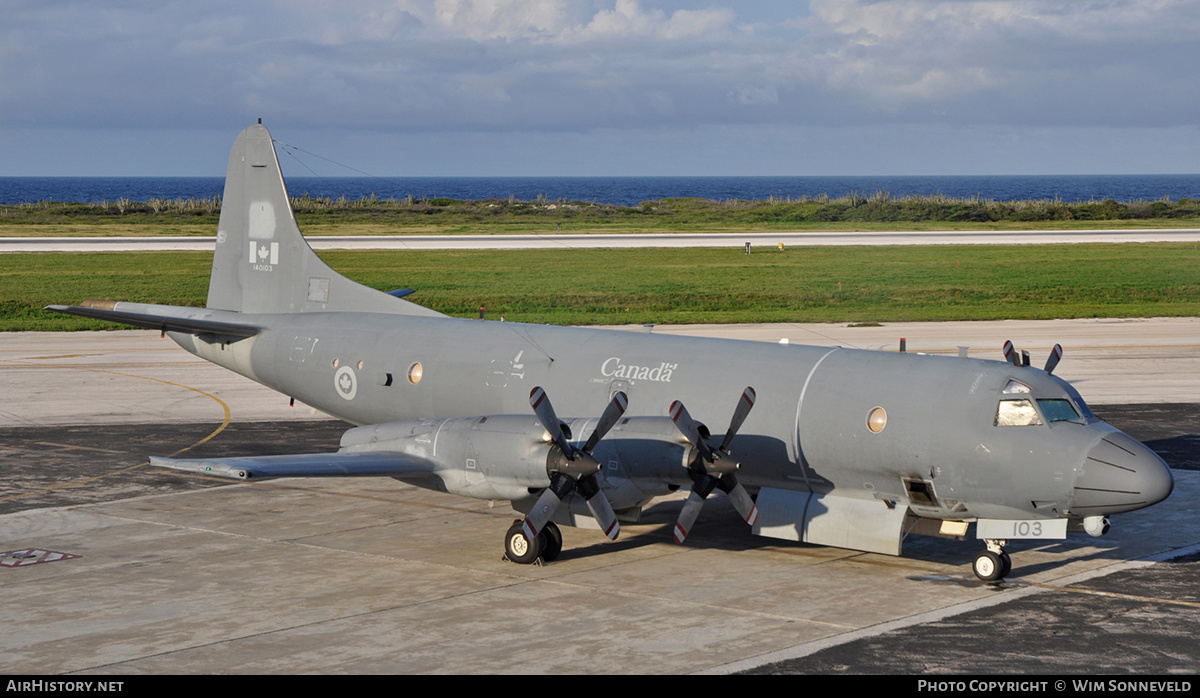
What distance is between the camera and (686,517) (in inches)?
734

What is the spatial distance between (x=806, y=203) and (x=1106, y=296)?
288 feet

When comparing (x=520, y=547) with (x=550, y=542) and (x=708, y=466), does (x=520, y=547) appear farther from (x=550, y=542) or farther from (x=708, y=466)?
(x=708, y=466)

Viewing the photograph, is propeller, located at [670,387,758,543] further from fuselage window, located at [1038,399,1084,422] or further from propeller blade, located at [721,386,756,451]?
fuselage window, located at [1038,399,1084,422]

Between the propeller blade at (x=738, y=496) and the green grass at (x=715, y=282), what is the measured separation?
106 ft

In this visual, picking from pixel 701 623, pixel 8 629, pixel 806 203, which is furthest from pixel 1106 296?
pixel 806 203

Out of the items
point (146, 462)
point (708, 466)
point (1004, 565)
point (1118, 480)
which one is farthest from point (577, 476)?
point (146, 462)

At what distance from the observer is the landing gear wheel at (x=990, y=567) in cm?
1784

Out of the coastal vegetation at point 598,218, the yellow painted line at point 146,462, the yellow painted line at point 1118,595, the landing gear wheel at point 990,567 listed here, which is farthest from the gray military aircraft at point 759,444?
the coastal vegetation at point 598,218

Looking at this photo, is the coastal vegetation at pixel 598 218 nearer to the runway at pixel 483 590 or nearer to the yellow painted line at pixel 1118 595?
the runway at pixel 483 590

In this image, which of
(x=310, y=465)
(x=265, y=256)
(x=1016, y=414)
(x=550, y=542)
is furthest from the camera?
(x=265, y=256)

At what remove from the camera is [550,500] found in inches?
714

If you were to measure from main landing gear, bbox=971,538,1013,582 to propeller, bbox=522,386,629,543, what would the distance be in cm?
568

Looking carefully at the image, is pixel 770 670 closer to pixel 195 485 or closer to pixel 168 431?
pixel 195 485

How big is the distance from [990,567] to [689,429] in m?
5.13
